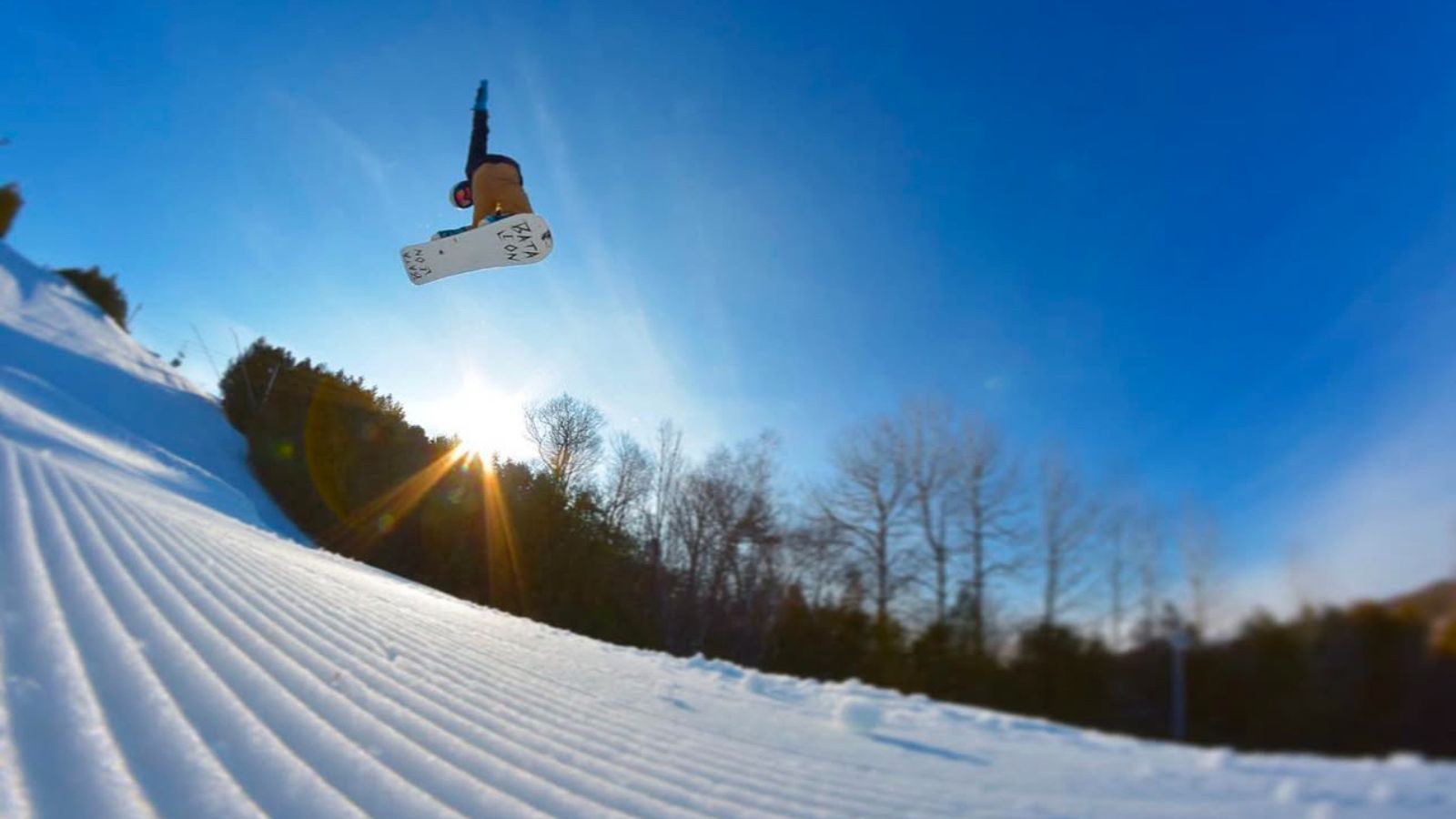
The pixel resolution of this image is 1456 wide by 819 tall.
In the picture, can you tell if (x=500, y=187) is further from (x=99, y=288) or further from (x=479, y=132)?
(x=99, y=288)

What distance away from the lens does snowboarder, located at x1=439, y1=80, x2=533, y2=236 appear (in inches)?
143

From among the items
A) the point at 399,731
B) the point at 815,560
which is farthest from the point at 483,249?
the point at 815,560

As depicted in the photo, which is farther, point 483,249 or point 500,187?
point 483,249

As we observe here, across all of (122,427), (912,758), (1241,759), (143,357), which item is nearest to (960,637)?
(912,758)

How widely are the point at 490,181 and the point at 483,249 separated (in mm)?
523

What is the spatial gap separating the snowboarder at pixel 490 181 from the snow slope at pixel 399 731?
8.23 feet

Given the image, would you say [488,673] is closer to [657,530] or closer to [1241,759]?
[1241,759]

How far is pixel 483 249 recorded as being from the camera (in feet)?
13.1

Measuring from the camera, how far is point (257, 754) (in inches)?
47.8

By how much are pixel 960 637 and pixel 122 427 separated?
14690 mm

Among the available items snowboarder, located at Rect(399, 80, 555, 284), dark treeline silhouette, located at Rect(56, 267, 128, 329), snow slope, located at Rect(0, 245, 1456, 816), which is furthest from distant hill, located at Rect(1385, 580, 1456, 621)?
dark treeline silhouette, located at Rect(56, 267, 128, 329)

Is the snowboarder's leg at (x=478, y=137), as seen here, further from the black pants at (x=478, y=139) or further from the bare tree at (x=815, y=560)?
the bare tree at (x=815, y=560)

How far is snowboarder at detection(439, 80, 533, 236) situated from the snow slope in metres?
2.51

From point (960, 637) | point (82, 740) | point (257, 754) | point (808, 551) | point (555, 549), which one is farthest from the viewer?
point (555, 549)
